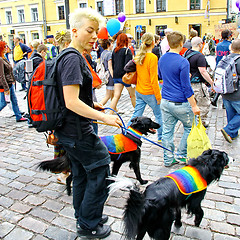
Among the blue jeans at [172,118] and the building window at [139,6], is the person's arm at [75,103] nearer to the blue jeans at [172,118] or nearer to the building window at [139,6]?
the blue jeans at [172,118]

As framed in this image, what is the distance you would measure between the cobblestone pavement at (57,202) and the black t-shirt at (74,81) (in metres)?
1.28

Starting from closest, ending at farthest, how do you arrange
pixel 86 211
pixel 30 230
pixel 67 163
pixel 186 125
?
1. pixel 86 211
2. pixel 30 230
3. pixel 67 163
4. pixel 186 125

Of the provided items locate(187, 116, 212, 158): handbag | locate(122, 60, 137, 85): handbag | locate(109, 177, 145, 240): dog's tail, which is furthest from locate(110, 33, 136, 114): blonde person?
locate(109, 177, 145, 240): dog's tail

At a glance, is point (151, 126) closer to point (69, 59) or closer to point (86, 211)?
point (86, 211)

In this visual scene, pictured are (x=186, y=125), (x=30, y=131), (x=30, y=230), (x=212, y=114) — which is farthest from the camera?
(x=212, y=114)

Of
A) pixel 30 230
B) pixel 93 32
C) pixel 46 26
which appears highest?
pixel 46 26

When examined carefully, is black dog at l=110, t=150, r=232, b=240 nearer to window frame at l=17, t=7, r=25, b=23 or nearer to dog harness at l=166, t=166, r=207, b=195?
dog harness at l=166, t=166, r=207, b=195

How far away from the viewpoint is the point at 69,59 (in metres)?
2.01

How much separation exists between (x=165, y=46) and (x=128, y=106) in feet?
7.25

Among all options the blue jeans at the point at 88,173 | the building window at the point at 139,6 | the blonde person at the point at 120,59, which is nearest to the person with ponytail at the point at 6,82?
the blonde person at the point at 120,59


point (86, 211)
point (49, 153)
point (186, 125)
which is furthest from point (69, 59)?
point (49, 153)

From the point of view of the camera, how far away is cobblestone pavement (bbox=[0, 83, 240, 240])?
8.96 feet

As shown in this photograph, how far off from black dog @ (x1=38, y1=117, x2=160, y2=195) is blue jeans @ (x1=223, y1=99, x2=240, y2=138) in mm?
2102

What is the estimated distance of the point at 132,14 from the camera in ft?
127
